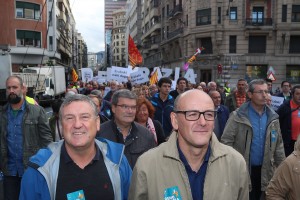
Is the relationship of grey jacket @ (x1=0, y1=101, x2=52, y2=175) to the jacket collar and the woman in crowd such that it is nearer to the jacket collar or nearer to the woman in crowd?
the woman in crowd

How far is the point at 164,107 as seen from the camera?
657 cm

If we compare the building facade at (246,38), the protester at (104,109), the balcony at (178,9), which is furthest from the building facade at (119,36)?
the protester at (104,109)

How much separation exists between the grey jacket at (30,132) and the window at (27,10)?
33.3 metres

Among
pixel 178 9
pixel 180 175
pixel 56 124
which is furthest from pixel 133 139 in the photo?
pixel 178 9

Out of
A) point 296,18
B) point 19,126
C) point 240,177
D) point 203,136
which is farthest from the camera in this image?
point 296,18

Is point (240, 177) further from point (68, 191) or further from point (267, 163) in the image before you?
point (267, 163)

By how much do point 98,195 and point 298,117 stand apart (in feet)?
14.9

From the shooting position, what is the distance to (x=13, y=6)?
33781 millimetres

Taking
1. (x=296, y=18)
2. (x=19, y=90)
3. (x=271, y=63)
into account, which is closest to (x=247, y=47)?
(x=271, y=63)

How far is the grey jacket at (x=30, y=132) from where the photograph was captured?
4.13m

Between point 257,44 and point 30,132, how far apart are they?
3322 centimetres

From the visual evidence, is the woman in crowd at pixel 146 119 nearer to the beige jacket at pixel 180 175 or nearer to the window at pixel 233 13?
the beige jacket at pixel 180 175

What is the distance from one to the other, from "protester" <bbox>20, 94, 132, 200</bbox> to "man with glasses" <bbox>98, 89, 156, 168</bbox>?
1.18 m

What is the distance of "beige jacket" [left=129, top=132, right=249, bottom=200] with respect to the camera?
2236 mm
